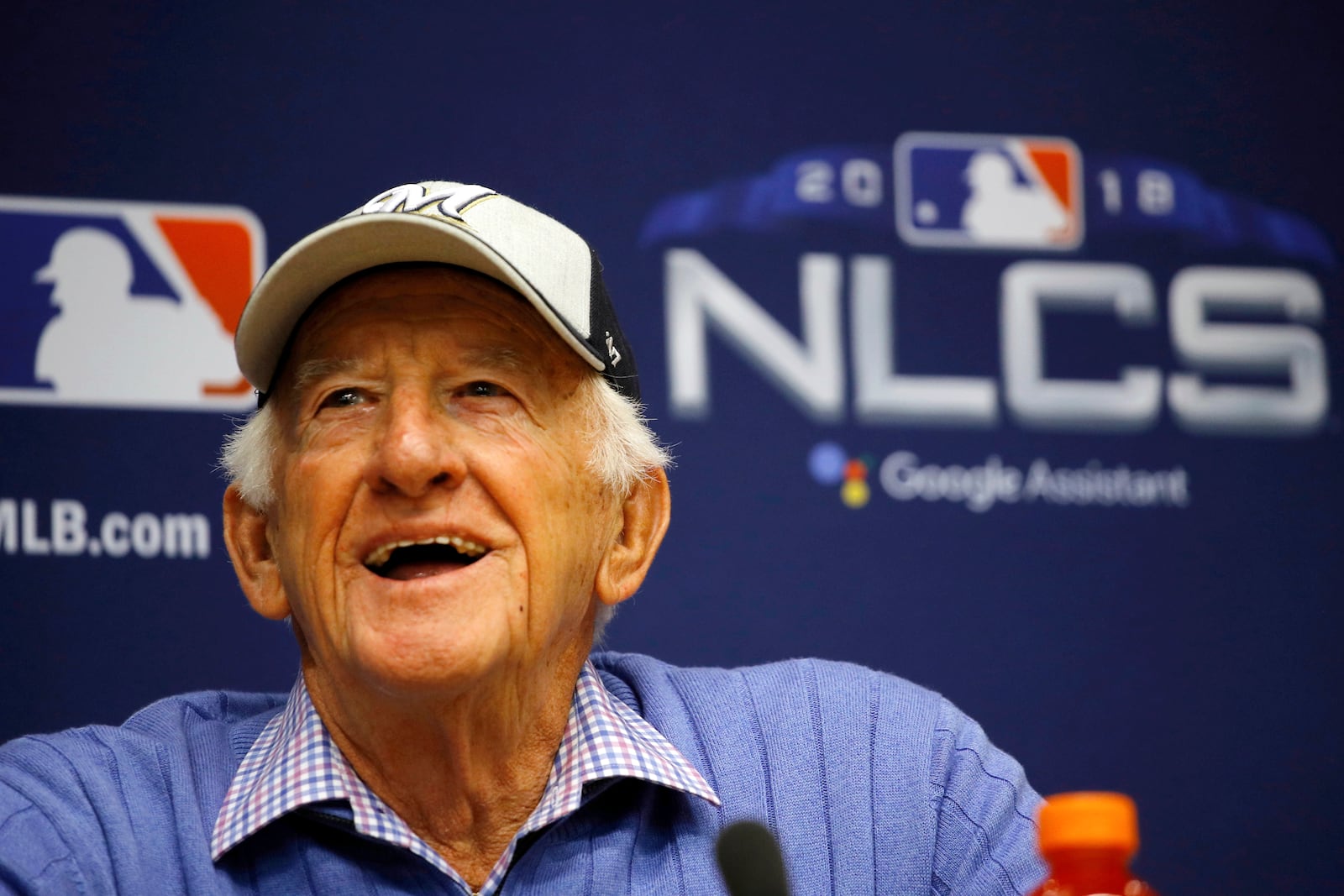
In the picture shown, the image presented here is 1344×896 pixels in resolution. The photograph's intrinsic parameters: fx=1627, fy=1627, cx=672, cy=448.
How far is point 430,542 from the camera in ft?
4.85

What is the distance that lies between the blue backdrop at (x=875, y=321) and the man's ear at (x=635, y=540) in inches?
20.2

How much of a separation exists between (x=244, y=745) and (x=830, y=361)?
1.05m

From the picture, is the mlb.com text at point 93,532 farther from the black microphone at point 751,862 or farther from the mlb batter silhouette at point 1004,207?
the black microphone at point 751,862

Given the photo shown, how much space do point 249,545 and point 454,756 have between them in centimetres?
32

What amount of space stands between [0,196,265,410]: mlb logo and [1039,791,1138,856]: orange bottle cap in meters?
1.47

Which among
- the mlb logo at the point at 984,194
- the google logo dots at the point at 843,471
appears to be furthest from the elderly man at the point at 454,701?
the mlb logo at the point at 984,194

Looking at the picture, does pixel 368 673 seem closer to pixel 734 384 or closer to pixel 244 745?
pixel 244 745

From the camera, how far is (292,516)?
5.01ft

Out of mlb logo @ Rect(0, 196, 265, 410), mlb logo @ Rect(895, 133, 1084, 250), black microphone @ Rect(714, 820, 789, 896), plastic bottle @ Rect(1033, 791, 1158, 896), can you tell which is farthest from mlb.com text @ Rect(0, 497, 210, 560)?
plastic bottle @ Rect(1033, 791, 1158, 896)

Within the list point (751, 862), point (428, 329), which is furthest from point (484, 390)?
point (751, 862)

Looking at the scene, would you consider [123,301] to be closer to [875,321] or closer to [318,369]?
[318,369]

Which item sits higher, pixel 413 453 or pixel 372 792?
pixel 413 453

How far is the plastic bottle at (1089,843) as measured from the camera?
2.80 feet

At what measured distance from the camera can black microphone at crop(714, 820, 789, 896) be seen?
920 mm
